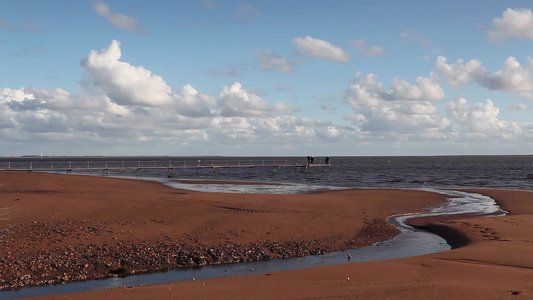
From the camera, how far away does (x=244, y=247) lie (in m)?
17.6

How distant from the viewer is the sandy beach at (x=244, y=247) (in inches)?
445

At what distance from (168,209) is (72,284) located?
40.0 feet

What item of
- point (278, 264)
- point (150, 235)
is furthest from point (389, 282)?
point (150, 235)

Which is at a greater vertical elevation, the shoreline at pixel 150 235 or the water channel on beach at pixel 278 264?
the shoreline at pixel 150 235

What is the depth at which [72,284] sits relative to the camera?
522 inches

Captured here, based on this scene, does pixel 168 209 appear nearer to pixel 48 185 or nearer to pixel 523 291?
pixel 523 291

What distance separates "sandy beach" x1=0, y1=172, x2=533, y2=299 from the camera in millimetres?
11297

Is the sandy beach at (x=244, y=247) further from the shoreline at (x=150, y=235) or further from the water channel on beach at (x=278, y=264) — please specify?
the water channel on beach at (x=278, y=264)

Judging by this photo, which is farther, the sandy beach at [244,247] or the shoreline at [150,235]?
the shoreline at [150,235]

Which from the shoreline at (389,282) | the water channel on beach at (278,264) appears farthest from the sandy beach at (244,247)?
the water channel on beach at (278,264)

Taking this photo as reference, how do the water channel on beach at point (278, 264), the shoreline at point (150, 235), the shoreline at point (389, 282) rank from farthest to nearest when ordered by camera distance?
the shoreline at point (150, 235)
the water channel on beach at point (278, 264)
the shoreline at point (389, 282)

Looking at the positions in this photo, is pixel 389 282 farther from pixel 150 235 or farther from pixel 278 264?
pixel 150 235

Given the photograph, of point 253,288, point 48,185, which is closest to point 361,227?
point 253,288

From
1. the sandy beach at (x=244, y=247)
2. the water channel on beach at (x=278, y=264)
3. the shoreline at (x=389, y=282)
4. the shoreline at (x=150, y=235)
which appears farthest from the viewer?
the shoreline at (x=150, y=235)
